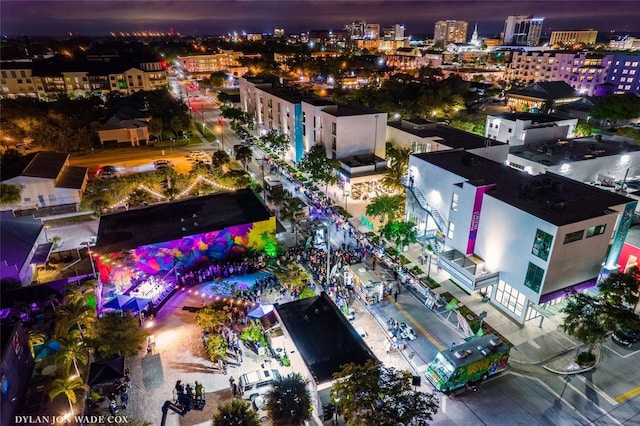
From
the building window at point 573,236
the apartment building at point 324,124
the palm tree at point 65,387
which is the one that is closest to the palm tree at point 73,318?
the palm tree at point 65,387

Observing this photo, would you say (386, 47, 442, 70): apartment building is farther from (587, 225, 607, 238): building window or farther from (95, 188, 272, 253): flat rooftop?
(587, 225, 607, 238): building window

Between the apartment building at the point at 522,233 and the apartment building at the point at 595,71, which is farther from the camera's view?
the apartment building at the point at 595,71

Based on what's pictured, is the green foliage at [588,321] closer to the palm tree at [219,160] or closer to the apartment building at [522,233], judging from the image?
the apartment building at [522,233]

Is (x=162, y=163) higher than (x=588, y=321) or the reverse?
the reverse

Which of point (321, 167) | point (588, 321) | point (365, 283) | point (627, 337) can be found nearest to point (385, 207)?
point (365, 283)

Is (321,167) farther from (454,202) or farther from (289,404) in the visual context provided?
(289,404)

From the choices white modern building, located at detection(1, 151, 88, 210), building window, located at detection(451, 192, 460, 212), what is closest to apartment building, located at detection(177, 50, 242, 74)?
white modern building, located at detection(1, 151, 88, 210)
